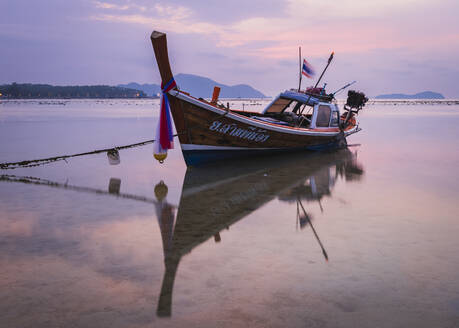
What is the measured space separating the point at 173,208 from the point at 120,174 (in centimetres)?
426

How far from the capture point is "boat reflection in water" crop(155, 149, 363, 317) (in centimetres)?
618

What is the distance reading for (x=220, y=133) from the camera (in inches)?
497

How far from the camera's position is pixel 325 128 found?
16.8 metres

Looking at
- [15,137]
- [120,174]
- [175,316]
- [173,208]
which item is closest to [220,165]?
[120,174]

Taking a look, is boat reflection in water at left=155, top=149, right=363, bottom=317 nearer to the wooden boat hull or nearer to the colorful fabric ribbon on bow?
the wooden boat hull

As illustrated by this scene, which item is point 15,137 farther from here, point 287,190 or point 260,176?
point 287,190

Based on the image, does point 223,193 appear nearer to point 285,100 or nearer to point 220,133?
point 220,133

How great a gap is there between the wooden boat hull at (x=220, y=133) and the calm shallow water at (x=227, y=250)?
4.32 feet

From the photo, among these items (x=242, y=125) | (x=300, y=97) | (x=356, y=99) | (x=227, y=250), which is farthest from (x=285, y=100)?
(x=227, y=250)

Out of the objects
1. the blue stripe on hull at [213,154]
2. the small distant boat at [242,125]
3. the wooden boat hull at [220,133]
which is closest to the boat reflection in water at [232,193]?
the blue stripe on hull at [213,154]

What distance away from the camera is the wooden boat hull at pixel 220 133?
1176 centimetres

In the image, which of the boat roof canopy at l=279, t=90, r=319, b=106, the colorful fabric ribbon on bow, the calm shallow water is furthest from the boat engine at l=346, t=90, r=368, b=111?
the colorful fabric ribbon on bow

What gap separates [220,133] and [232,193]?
140 inches

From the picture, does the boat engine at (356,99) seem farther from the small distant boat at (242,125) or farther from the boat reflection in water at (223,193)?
the boat reflection in water at (223,193)
